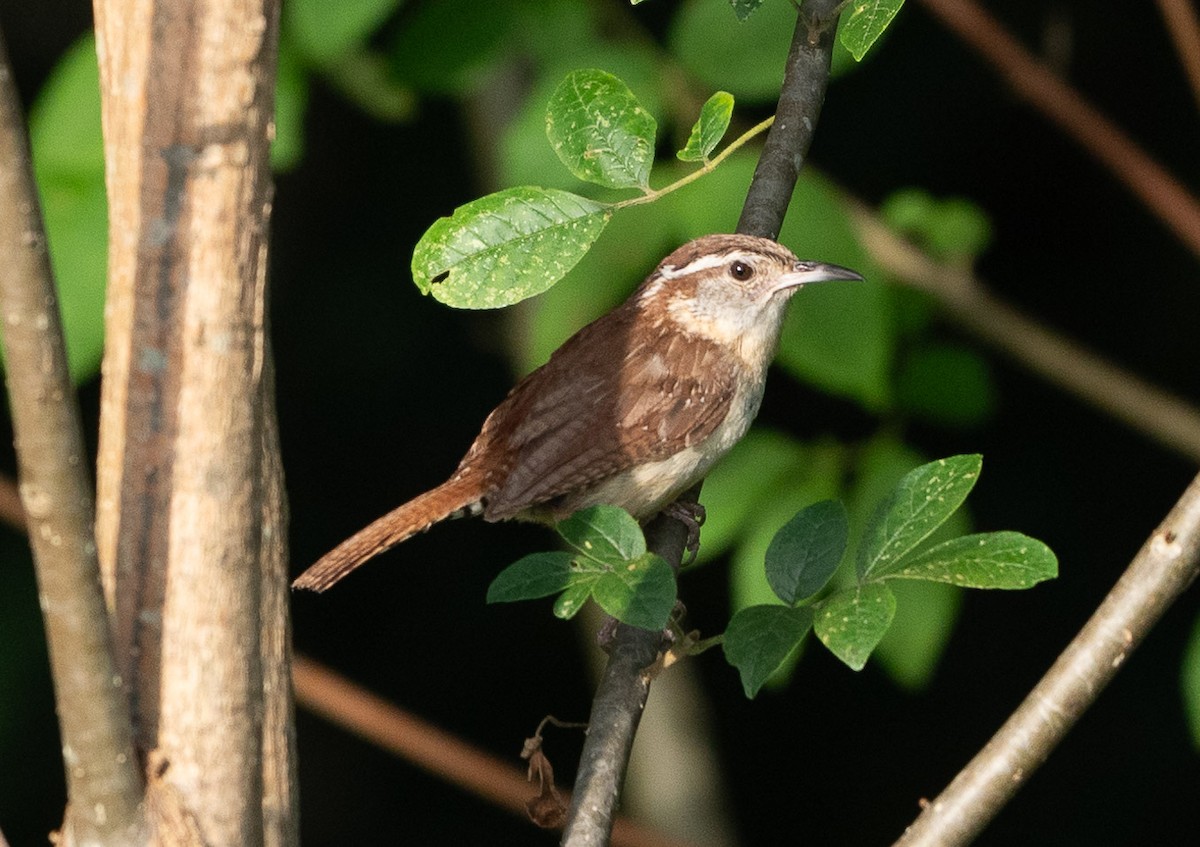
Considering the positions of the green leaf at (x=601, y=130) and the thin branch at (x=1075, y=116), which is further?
the thin branch at (x=1075, y=116)

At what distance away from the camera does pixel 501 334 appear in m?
4.33

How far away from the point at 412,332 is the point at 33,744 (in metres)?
1.60

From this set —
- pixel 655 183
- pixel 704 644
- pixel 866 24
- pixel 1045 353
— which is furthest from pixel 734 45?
pixel 704 644

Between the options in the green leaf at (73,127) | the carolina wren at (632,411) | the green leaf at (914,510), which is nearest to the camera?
the green leaf at (914,510)

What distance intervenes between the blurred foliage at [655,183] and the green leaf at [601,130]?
2.05ft

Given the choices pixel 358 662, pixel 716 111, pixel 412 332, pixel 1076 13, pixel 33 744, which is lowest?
pixel 33 744

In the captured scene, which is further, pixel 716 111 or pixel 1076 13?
pixel 1076 13

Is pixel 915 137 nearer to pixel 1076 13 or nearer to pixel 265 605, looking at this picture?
pixel 1076 13

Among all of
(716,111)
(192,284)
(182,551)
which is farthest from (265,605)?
(716,111)

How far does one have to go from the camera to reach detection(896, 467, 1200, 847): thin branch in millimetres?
1499

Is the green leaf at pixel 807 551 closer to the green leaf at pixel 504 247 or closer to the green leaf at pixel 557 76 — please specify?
the green leaf at pixel 504 247

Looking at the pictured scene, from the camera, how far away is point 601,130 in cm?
177

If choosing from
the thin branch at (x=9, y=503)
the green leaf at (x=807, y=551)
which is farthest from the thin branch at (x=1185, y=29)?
the thin branch at (x=9, y=503)

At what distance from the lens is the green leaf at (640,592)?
144cm
